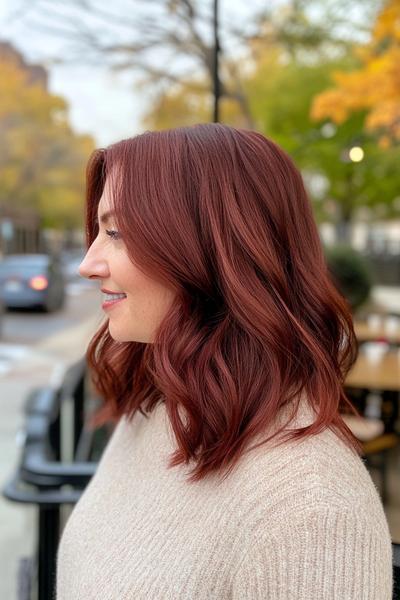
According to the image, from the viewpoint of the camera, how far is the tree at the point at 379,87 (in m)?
8.01

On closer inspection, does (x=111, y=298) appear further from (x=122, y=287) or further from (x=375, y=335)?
(x=375, y=335)

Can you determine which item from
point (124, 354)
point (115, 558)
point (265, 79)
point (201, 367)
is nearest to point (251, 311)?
point (201, 367)

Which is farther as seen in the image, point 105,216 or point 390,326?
point 390,326

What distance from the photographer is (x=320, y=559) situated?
2.66ft

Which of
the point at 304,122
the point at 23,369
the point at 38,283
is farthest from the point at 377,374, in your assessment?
the point at 304,122

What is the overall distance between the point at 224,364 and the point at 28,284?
16711 mm

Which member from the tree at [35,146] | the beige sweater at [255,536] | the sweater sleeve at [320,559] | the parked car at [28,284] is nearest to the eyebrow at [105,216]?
the beige sweater at [255,536]

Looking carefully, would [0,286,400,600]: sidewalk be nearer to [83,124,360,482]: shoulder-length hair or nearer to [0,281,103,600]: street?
[0,281,103,600]: street

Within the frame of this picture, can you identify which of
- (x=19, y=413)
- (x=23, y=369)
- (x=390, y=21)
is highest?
(x=390, y=21)

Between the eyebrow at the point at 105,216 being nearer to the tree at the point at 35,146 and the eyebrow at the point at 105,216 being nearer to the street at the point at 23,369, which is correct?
the street at the point at 23,369

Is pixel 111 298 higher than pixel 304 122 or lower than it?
lower

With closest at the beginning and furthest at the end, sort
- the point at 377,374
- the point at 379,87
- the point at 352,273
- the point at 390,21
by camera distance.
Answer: the point at 377,374, the point at 390,21, the point at 379,87, the point at 352,273

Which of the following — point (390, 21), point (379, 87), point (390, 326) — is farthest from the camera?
point (390, 326)

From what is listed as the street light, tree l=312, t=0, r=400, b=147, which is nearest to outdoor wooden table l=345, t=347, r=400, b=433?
the street light
